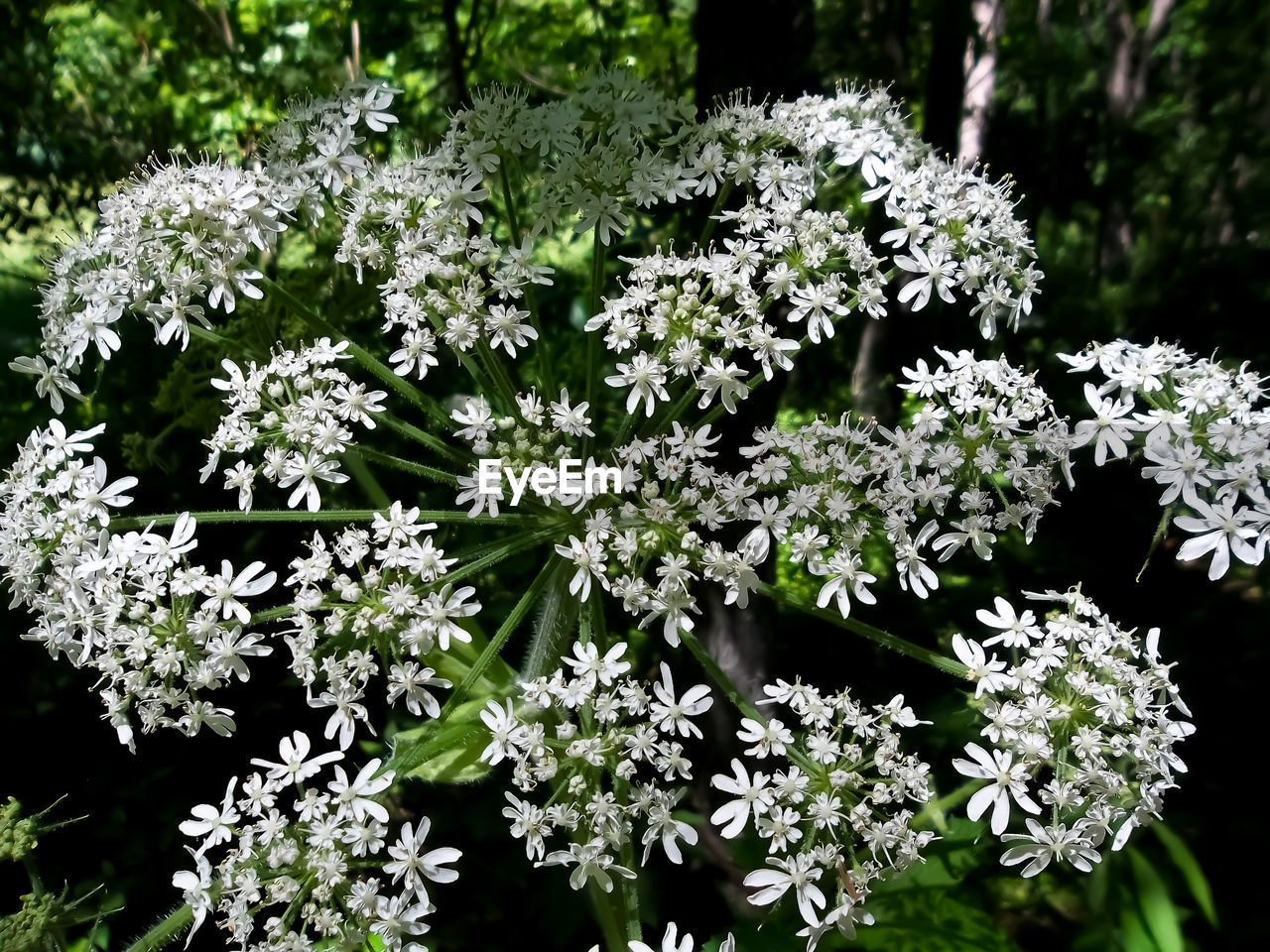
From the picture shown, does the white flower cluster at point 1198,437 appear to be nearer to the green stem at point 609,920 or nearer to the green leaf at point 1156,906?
the green leaf at point 1156,906

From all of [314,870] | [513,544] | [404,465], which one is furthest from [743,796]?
[404,465]

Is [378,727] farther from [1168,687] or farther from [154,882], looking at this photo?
[1168,687]

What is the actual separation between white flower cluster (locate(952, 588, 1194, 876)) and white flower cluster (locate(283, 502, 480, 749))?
113 centimetres

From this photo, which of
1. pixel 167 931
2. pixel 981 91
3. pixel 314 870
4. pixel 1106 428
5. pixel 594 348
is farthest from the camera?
pixel 981 91

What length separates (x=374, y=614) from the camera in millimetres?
1833

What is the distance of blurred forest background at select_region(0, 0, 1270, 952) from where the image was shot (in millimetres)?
2584

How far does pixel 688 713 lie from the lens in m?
1.87

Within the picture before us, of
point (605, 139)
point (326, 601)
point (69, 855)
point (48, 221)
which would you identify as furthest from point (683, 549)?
point (48, 221)

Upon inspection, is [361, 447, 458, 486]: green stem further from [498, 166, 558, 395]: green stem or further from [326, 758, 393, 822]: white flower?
A: [326, 758, 393, 822]: white flower

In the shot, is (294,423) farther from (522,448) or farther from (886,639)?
(886,639)

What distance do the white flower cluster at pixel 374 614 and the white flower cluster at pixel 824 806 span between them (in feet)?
2.24

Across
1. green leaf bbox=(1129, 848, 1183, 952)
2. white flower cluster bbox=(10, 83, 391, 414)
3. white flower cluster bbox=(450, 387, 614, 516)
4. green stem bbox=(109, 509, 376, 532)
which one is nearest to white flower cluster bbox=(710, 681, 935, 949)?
white flower cluster bbox=(450, 387, 614, 516)

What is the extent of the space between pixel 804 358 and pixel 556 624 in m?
2.19

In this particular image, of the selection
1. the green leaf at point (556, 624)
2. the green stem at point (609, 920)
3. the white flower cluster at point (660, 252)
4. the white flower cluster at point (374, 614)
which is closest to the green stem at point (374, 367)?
the white flower cluster at point (660, 252)
